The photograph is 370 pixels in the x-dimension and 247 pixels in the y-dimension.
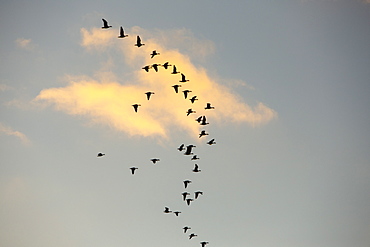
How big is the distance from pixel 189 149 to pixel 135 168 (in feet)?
37.5

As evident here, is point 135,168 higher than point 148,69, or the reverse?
point 148,69

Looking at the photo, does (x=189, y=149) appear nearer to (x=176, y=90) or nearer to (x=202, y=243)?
(x=176, y=90)

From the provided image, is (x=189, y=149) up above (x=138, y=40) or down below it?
below

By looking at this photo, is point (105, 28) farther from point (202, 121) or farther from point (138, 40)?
point (202, 121)

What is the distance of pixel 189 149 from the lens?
171875 mm

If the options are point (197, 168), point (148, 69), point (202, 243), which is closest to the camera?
point (148, 69)

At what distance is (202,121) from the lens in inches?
6727

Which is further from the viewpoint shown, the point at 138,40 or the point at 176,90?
the point at 176,90

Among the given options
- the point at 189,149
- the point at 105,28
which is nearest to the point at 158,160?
the point at 189,149

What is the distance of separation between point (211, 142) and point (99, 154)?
69.3 feet

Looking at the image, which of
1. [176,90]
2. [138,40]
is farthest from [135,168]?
[138,40]

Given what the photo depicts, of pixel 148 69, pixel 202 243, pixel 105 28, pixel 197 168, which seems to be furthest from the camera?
pixel 202 243

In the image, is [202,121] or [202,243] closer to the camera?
[202,121]

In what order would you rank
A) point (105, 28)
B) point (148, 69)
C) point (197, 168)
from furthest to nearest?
point (197, 168) → point (148, 69) → point (105, 28)
